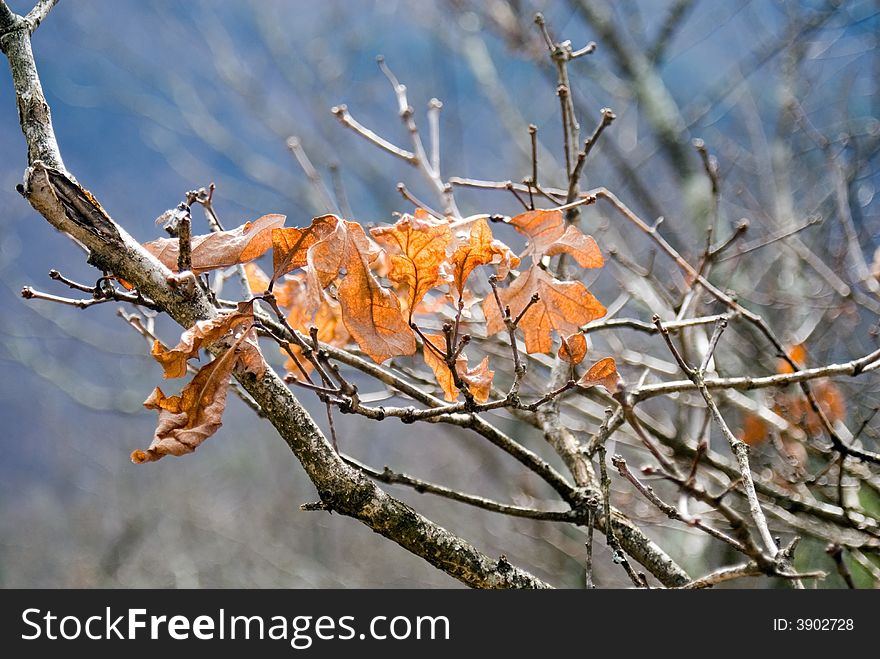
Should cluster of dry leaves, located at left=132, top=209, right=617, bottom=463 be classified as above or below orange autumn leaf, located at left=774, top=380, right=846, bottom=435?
below

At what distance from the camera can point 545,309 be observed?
92 cm

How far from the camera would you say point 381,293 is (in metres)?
0.80

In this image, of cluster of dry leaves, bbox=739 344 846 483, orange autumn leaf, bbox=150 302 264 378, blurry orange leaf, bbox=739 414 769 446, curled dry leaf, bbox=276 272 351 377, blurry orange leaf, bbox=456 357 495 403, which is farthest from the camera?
blurry orange leaf, bbox=739 414 769 446

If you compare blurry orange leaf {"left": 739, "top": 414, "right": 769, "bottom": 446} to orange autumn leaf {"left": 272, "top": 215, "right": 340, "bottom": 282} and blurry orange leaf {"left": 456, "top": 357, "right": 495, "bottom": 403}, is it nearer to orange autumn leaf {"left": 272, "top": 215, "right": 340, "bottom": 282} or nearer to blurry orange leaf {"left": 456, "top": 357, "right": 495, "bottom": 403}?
blurry orange leaf {"left": 456, "top": 357, "right": 495, "bottom": 403}

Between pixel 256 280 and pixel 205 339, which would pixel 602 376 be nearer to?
pixel 205 339

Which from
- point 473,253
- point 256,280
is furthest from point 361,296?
point 256,280

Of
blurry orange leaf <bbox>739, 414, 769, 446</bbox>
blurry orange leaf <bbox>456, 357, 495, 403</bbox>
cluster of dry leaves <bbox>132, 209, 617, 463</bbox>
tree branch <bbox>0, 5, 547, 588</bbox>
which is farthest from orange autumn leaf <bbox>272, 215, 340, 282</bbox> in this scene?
blurry orange leaf <bbox>739, 414, 769, 446</bbox>

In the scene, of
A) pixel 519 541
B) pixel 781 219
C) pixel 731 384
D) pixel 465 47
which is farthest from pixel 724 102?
pixel 731 384

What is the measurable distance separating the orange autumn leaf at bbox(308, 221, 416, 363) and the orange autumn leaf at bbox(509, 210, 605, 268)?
0.22 m

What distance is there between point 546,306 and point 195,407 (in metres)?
0.44

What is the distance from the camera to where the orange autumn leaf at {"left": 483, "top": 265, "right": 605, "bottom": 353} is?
0.91 metres
